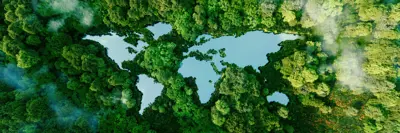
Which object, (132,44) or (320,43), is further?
(132,44)

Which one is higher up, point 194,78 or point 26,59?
point 26,59

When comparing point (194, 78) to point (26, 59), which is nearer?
point (26, 59)

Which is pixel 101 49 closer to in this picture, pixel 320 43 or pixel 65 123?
pixel 65 123

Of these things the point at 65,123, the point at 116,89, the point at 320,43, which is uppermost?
the point at 320,43

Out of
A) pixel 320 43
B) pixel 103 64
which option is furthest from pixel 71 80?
pixel 320 43

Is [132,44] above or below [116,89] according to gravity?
above

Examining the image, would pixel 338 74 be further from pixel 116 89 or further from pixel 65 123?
pixel 65 123

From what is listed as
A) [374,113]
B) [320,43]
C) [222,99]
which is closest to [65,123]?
[222,99]
